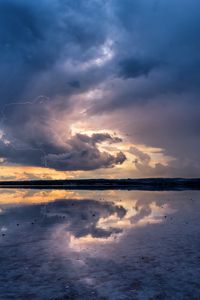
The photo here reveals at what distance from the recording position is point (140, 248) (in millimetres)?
15102

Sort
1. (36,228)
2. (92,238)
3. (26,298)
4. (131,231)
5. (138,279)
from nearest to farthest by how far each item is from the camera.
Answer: (26,298), (138,279), (92,238), (131,231), (36,228)

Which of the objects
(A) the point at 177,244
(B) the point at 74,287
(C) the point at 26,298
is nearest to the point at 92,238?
(A) the point at 177,244

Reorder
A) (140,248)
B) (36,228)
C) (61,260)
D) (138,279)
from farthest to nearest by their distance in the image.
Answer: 1. (36,228)
2. (140,248)
3. (61,260)
4. (138,279)

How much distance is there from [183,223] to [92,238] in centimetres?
765

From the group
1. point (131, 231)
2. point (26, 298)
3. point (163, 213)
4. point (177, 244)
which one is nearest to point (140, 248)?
point (177, 244)

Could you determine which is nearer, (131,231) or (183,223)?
(131,231)

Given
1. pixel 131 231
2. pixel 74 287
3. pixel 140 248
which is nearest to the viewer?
pixel 74 287

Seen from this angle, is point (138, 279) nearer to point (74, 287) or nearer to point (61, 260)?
point (74, 287)

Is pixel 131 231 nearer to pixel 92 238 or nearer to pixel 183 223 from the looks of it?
pixel 92 238

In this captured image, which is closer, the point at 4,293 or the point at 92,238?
the point at 4,293

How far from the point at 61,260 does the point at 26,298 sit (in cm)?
410

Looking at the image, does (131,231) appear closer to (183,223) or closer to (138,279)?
(183,223)

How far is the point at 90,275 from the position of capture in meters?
11.2

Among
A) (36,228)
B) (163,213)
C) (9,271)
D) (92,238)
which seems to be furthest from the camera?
(163,213)
